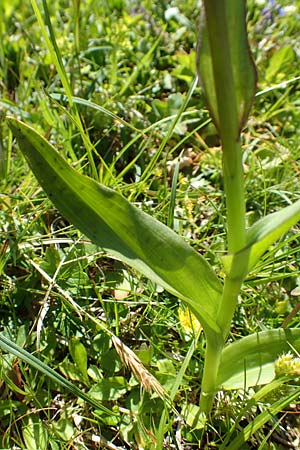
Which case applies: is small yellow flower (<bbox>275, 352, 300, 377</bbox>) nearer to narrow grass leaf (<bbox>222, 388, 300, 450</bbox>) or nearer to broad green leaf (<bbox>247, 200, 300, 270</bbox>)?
narrow grass leaf (<bbox>222, 388, 300, 450</bbox>)

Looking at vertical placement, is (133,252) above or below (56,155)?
below

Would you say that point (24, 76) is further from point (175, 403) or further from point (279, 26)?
point (175, 403)

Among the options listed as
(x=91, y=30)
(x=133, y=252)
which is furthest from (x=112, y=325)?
(x=91, y=30)

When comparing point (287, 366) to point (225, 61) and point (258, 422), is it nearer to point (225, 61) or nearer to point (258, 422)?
point (258, 422)

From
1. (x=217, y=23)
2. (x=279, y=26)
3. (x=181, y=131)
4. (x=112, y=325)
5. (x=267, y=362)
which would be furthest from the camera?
(x=279, y=26)

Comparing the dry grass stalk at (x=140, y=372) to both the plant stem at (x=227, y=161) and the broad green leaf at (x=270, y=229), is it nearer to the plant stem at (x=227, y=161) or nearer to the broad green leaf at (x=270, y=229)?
the plant stem at (x=227, y=161)

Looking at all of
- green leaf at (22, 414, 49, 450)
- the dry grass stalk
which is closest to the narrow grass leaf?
the dry grass stalk

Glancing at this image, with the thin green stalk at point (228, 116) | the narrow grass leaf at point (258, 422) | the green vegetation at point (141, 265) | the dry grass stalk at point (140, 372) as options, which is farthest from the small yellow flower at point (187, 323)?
the thin green stalk at point (228, 116)

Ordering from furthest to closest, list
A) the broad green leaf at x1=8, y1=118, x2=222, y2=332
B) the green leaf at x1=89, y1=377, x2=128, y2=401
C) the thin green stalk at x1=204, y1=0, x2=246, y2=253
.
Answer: the green leaf at x1=89, y1=377, x2=128, y2=401
the broad green leaf at x1=8, y1=118, x2=222, y2=332
the thin green stalk at x1=204, y1=0, x2=246, y2=253
